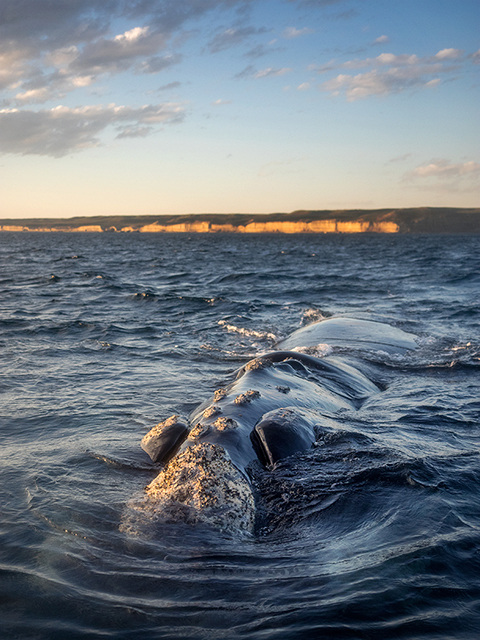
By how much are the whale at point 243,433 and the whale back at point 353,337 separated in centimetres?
187

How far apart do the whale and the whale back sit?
1.87m

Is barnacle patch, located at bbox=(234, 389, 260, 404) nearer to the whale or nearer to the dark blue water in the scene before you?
the whale

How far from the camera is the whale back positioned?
11514 millimetres

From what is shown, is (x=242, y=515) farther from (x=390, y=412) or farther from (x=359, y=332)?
(x=359, y=332)

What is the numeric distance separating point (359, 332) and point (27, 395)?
25.2 ft

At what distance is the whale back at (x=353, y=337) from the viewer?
1151 cm

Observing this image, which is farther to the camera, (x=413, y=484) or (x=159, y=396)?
(x=159, y=396)

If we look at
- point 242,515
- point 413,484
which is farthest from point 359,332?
point 242,515

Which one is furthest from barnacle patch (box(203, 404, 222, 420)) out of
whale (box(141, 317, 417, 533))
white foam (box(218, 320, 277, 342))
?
white foam (box(218, 320, 277, 342))

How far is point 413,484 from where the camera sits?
16.6ft

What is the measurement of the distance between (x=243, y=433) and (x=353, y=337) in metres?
7.21

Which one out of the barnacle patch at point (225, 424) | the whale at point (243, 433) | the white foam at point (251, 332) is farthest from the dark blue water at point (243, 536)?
the white foam at point (251, 332)

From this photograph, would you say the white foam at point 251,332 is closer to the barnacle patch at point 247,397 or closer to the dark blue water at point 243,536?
the dark blue water at point 243,536

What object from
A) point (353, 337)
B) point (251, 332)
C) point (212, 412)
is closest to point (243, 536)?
point (212, 412)
